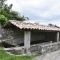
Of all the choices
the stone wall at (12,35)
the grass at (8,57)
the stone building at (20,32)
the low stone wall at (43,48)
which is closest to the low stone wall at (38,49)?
the low stone wall at (43,48)

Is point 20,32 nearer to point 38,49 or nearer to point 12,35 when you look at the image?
point 12,35

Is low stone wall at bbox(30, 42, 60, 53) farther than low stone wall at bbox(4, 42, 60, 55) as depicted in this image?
Yes

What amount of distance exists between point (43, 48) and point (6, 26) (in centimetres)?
382

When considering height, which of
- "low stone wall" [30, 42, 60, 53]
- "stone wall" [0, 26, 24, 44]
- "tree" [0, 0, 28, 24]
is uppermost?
"tree" [0, 0, 28, 24]

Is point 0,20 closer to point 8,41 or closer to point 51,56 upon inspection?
point 8,41

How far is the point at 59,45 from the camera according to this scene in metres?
19.1

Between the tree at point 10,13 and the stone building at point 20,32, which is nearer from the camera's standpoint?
the stone building at point 20,32

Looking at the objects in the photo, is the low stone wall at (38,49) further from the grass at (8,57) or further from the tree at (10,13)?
the tree at (10,13)

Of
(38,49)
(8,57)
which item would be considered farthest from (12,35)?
(8,57)

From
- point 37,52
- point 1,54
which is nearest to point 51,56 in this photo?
point 37,52

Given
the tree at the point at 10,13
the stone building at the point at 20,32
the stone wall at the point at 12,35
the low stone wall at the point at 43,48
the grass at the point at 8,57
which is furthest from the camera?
the tree at the point at 10,13

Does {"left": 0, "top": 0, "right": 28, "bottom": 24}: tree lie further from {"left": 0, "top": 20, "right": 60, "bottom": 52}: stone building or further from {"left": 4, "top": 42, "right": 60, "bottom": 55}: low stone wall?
{"left": 4, "top": 42, "right": 60, "bottom": 55}: low stone wall

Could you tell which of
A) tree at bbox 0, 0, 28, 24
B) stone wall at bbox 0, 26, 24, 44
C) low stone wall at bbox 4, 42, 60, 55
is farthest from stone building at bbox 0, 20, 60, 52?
tree at bbox 0, 0, 28, 24

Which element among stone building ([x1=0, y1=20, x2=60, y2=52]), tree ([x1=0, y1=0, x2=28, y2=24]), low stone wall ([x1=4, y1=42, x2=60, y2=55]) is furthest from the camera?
tree ([x1=0, y1=0, x2=28, y2=24])
